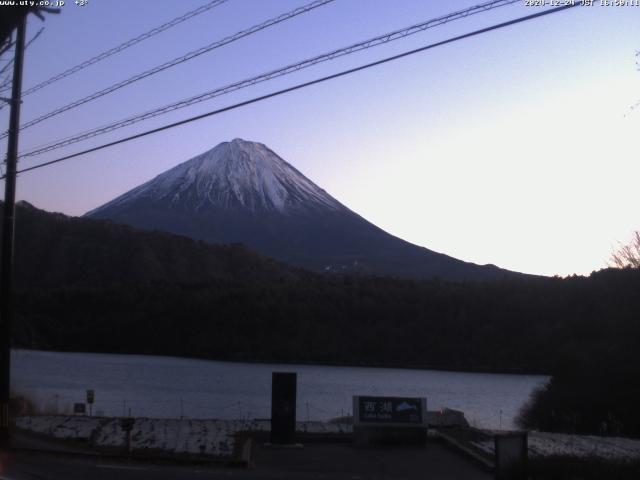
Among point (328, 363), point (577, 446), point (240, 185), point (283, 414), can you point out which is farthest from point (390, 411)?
point (240, 185)

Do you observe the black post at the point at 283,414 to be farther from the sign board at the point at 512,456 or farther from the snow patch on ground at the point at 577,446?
the sign board at the point at 512,456

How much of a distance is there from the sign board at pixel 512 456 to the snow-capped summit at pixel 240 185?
159 metres

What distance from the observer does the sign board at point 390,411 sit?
20797mm

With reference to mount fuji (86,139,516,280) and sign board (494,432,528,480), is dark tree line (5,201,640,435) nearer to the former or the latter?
sign board (494,432,528,480)

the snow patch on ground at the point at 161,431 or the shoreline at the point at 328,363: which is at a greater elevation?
the shoreline at the point at 328,363

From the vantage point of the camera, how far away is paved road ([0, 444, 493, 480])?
15938 mm

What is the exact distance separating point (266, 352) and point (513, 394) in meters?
31.0

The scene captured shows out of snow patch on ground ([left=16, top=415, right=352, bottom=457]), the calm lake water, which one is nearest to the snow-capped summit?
the calm lake water

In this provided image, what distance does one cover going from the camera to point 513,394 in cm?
5125

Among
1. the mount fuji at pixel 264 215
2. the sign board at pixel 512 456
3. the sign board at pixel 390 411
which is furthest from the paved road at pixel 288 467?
the mount fuji at pixel 264 215

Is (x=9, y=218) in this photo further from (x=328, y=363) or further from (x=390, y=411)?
(x=328, y=363)

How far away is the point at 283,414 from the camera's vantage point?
20.5 metres

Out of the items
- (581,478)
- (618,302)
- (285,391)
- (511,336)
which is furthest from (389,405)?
(511,336)

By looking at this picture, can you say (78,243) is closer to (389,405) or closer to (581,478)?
(389,405)
